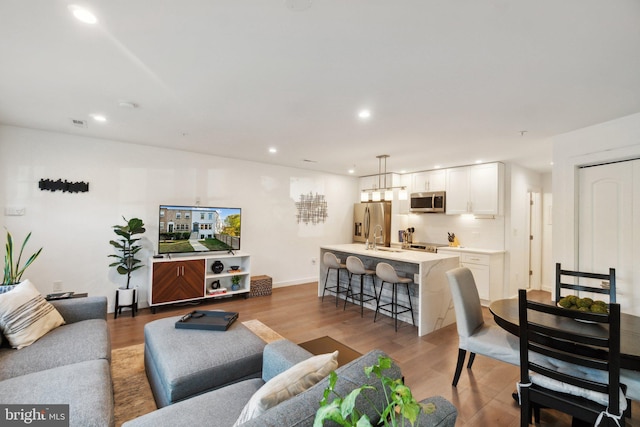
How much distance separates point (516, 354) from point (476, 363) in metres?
0.90

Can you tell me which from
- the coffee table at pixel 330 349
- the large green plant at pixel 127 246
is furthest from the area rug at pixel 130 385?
the large green plant at pixel 127 246

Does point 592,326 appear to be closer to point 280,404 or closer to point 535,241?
point 280,404

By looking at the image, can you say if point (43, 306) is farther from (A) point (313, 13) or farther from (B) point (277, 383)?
(A) point (313, 13)

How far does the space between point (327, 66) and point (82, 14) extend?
56.7 inches

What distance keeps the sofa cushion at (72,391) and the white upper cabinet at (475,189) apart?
5.51 metres

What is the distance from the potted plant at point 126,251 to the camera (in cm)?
392

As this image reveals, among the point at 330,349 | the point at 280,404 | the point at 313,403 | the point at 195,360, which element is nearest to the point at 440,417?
the point at 313,403

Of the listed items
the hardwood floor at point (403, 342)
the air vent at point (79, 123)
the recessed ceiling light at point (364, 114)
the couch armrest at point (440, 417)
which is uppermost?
the air vent at point (79, 123)

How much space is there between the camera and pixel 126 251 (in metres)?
4.09

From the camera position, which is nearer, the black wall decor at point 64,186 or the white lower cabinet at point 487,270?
the black wall decor at point 64,186

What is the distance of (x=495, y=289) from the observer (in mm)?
4852

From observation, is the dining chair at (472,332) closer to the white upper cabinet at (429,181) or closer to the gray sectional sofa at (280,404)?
the gray sectional sofa at (280,404)

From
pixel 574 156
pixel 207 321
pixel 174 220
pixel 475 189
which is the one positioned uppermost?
pixel 574 156

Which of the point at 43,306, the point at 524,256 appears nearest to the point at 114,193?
the point at 43,306
